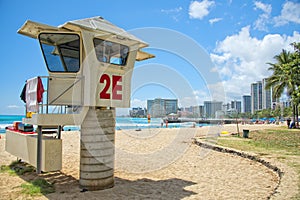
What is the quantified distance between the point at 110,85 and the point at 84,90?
0.74 metres

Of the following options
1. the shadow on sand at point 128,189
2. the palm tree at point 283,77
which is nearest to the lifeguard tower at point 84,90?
the shadow on sand at point 128,189

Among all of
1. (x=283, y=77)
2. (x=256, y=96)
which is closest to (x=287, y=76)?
(x=283, y=77)

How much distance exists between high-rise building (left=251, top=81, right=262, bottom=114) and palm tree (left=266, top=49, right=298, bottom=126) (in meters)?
96.3

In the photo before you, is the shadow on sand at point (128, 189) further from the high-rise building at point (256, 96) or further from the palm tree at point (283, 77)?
the high-rise building at point (256, 96)

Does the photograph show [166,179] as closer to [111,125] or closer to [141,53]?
[111,125]

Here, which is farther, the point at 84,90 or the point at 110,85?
the point at 110,85

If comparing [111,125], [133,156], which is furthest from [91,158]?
[133,156]

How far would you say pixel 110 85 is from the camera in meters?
7.19

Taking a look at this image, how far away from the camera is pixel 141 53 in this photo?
9.23 m

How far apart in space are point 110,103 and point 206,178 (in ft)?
14.2

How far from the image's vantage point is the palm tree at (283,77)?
109ft

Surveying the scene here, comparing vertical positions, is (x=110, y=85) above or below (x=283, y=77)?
below

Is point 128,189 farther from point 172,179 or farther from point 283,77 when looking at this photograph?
point 283,77

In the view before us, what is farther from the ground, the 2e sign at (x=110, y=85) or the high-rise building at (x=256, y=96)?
the high-rise building at (x=256, y=96)
